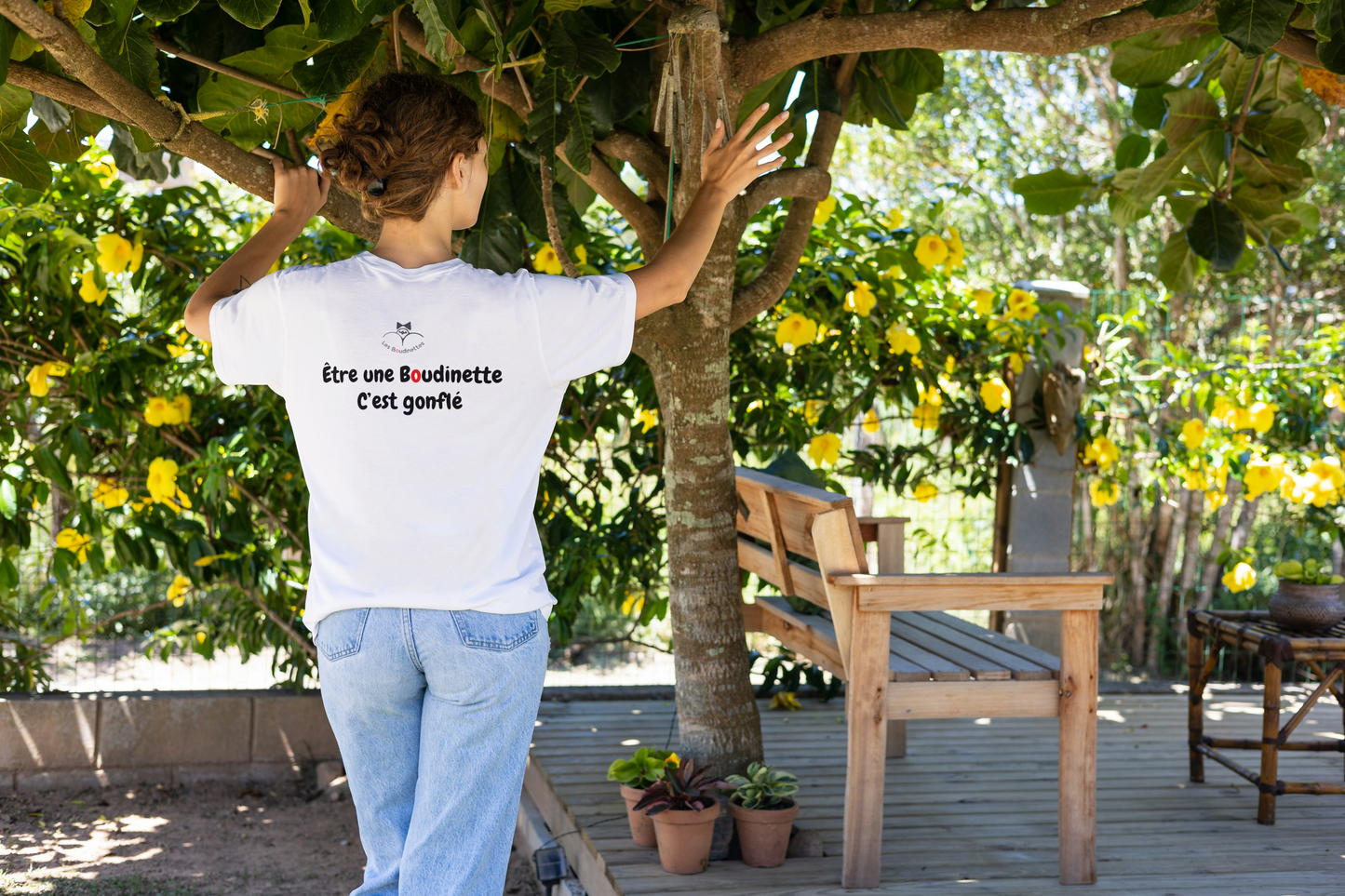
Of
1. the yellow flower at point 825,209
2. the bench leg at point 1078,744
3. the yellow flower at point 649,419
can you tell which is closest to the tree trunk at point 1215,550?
the yellow flower at point 825,209

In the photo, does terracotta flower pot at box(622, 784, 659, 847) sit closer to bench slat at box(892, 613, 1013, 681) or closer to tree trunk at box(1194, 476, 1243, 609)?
bench slat at box(892, 613, 1013, 681)

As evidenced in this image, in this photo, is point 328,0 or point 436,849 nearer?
point 436,849

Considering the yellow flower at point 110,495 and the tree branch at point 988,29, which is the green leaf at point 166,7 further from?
the yellow flower at point 110,495

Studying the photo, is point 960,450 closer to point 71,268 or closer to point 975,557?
point 975,557

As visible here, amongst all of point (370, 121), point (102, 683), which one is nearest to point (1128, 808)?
point (370, 121)

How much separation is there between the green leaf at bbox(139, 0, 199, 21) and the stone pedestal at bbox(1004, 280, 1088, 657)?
3286 millimetres

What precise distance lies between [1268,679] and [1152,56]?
1568 mm

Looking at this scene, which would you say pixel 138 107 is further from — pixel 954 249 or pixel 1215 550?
pixel 1215 550

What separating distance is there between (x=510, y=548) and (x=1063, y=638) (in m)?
1.38

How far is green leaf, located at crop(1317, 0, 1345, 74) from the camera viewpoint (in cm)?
173

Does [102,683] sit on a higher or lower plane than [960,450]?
lower

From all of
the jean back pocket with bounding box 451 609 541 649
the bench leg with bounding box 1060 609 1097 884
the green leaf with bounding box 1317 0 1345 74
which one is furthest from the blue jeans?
the green leaf with bounding box 1317 0 1345 74

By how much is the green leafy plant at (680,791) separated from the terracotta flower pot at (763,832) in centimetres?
8

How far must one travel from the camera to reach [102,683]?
17.4ft
